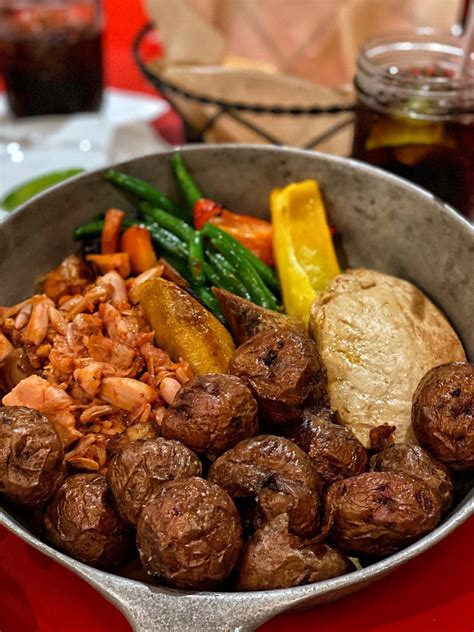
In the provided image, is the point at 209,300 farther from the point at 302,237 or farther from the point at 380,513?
the point at 380,513

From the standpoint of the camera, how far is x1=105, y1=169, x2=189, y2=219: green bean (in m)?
1.97

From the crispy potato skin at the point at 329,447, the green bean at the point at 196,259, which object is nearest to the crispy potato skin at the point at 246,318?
the green bean at the point at 196,259

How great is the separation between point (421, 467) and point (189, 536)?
0.46m

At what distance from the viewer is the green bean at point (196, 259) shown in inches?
74.1

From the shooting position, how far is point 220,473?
129cm

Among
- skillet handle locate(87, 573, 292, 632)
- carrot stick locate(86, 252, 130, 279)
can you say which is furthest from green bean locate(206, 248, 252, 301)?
skillet handle locate(87, 573, 292, 632)

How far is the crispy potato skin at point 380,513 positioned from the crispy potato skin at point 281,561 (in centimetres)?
5

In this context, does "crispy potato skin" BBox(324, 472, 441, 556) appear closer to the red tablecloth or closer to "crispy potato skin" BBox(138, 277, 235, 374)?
the red tablecloth

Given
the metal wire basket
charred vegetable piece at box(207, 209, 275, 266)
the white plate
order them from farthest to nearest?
1. the white plate
2. the metal wire basket
3. charred vegetable piece at box(207, 209, 275, 266)

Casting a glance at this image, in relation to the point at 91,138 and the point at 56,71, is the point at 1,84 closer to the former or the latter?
the point at 56,71

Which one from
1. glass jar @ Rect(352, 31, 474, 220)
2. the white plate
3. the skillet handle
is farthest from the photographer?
the white plate

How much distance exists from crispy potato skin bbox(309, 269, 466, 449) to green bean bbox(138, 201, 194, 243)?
0.42m

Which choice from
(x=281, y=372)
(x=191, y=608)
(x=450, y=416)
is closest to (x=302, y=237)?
(x=281, y=372)

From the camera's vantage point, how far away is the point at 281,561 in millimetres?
1198
